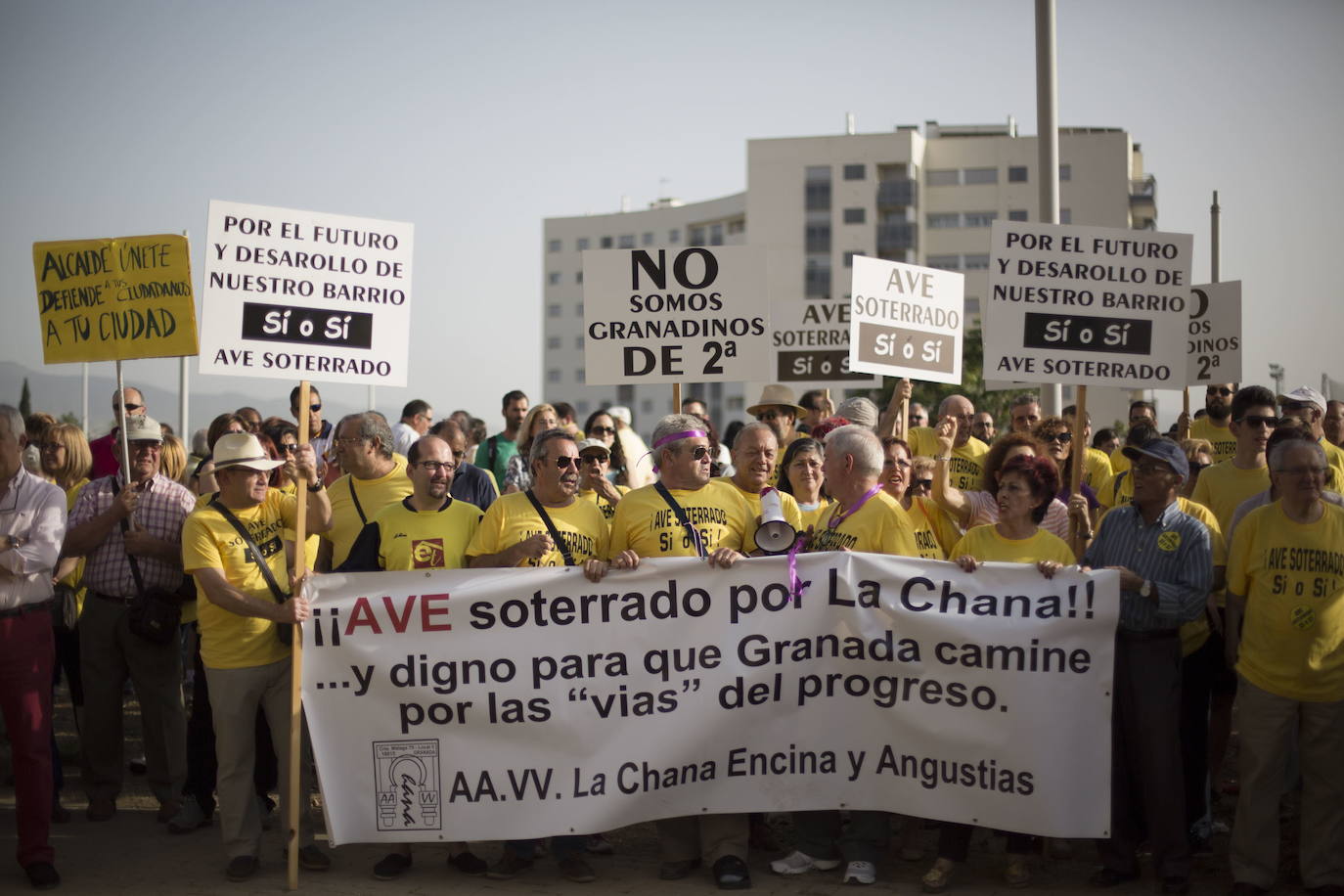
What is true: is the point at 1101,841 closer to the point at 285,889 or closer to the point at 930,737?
the point at 930,737

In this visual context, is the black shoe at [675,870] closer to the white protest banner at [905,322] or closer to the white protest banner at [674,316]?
the white protest banner at [674,316]

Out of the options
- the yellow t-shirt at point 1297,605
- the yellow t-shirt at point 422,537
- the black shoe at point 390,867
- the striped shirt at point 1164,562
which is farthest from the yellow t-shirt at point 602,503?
the yellow t-shirt at point 1297,605

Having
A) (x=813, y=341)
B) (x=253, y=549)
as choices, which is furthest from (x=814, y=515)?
(x=813, y=341)

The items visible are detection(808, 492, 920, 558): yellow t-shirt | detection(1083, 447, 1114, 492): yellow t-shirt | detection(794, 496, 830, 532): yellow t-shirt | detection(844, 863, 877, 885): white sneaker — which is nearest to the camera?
detection(844, 863, 877, 885): white sneaker

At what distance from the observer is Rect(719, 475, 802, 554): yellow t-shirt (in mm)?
6781

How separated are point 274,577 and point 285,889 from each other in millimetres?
1604

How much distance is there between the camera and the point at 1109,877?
248 inches

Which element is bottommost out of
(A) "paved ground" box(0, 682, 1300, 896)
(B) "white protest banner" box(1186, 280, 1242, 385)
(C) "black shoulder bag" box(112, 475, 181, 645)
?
(A) "paved ground" box(0, 682, 1300, 896)

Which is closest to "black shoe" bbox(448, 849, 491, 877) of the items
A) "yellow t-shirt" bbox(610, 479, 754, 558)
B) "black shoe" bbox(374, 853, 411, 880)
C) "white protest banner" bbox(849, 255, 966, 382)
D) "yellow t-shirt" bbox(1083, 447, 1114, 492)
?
"black shoe" bbox(374, 853, 411, 880)

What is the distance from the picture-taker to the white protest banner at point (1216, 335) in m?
10.5

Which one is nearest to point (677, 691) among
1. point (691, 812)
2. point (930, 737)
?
point (691, 812)

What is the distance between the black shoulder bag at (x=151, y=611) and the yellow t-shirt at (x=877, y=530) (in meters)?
4.13

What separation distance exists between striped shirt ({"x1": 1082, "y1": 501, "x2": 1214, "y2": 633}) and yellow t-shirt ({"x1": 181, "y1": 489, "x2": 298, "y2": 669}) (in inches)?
174

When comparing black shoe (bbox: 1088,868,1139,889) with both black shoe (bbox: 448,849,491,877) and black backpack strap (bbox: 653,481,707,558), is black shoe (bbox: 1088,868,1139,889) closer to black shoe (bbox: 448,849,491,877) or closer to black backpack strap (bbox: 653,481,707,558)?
black backpack strap (bbox: 653,481,707,558)
